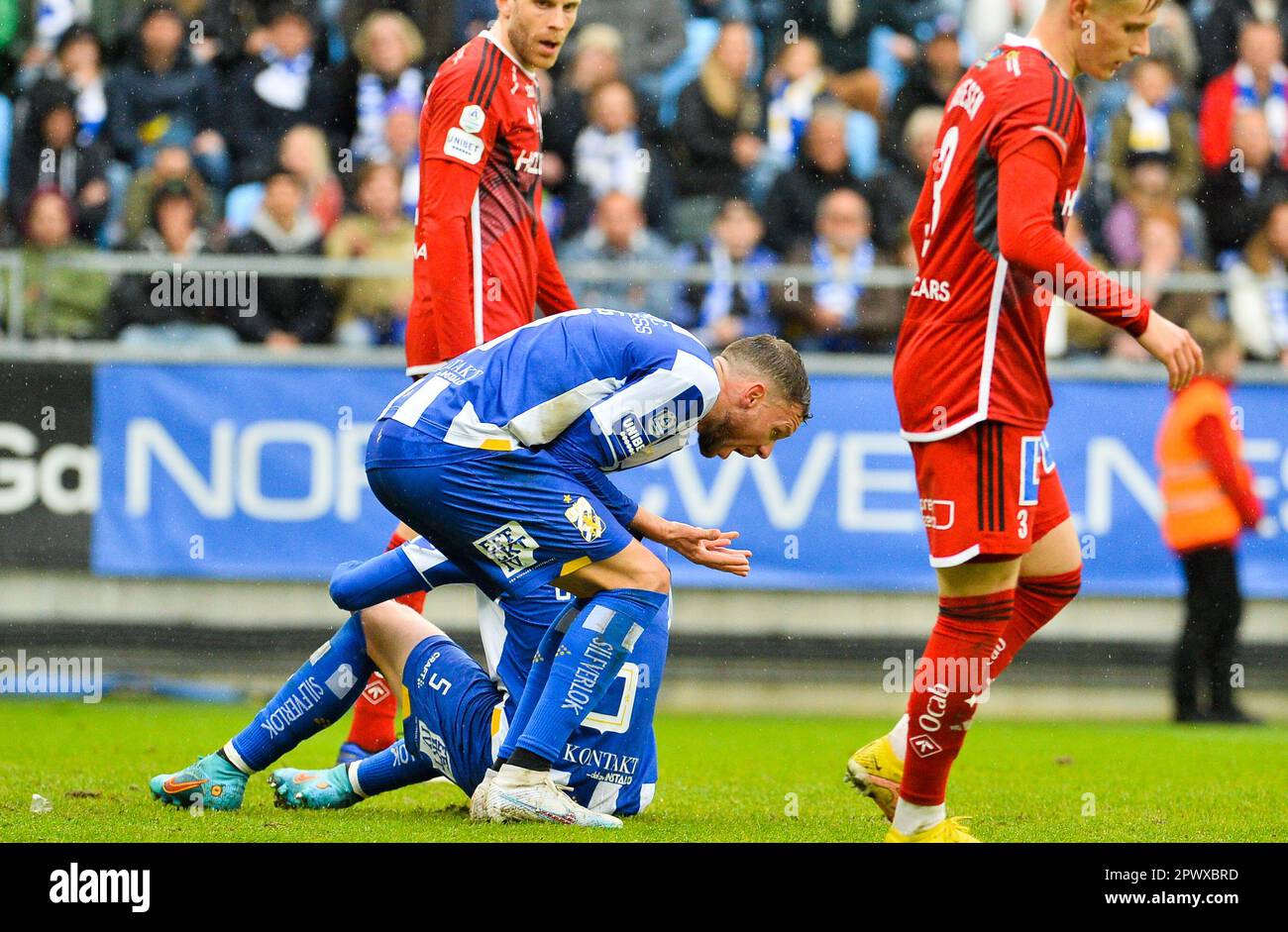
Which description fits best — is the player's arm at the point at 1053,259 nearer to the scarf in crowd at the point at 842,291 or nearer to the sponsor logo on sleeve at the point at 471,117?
the sponsor logo on sleeve at the point at 471,117

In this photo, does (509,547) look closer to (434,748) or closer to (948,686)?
(434,748)

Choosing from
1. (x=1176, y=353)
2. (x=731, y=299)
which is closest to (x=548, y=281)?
(x=1176, y=353)

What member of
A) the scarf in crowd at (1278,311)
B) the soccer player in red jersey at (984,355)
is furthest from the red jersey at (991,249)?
the scarf in crowd at (1278,311)

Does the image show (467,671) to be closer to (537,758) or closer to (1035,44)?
(537,758)

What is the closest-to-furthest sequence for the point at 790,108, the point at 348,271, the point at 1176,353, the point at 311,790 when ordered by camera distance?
the point at 1176,353, the point at 311,790, the point at 348,271, the point at 790,108

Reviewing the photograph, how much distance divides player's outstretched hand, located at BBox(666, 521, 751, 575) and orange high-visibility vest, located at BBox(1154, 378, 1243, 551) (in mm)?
5286

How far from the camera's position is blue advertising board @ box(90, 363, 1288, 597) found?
9.91 meters

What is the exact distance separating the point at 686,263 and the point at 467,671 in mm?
5810

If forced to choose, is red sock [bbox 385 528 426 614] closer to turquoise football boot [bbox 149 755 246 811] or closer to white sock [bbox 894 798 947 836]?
turquoise football boot [bbox 149 755 246 811]

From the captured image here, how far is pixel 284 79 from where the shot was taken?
11.9 m

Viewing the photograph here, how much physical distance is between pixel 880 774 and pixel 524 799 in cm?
119

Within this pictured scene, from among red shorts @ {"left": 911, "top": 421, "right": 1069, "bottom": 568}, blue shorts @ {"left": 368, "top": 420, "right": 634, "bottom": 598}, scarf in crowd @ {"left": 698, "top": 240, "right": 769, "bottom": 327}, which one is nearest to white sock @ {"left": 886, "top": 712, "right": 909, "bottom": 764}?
red shorts @ {"left": 911, "top": 421, "right": 1069, "bottom": 568}

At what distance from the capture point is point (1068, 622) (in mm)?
10117
